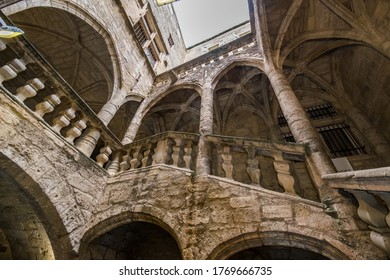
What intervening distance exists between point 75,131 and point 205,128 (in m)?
2.58

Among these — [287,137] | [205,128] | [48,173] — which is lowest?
[48,173]

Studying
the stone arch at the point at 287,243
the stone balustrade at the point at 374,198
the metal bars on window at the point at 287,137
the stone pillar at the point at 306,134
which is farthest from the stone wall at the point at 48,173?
the metal bars on window at the point at 287,137

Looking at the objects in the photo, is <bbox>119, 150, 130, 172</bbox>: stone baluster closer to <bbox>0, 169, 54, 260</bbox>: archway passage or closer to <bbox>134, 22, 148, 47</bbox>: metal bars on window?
<bbox>0, 169, 54, 260</bbox>: archway passage

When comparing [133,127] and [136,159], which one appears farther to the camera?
[133,127]

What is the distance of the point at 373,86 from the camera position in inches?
212

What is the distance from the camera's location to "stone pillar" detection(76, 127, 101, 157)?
3270 mm

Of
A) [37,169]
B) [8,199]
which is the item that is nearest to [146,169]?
[37,169]

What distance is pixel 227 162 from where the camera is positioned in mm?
2877

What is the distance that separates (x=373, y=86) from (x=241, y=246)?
21.2 feet

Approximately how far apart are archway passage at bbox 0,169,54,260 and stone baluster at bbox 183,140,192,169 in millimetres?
2226

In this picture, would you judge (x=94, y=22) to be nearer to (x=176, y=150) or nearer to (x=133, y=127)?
(x=133, y=127)

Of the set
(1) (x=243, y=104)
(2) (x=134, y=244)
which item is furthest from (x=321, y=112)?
(2) (x=134, y=244)

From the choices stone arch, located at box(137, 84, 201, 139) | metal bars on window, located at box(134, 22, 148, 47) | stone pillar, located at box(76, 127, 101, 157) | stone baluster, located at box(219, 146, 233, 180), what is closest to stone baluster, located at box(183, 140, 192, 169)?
stone baluster, located at box(219, 146, 233, 180)

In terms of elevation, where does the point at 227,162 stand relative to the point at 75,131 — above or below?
below
